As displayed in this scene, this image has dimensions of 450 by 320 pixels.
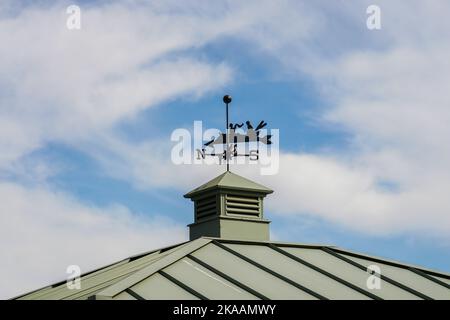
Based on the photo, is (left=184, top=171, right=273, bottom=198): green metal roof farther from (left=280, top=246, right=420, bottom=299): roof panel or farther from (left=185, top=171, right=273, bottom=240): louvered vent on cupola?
(left=280, top=246, right=420, bottom=299): roof panel

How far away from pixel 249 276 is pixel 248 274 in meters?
0.15

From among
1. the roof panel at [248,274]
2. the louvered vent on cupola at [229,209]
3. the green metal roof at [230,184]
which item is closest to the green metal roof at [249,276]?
the roof panel at [248,274]

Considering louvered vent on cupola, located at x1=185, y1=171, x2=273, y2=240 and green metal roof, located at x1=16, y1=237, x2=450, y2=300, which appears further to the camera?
louvered vent on cupola, located at x1=185, y1=171, x2=273, y2=240

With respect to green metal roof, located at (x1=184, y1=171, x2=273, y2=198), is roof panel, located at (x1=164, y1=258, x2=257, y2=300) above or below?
below

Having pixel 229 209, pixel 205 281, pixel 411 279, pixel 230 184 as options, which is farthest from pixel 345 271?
pixel 205 281

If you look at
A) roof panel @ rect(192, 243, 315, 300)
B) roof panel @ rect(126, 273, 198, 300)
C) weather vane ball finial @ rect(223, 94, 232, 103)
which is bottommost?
roof panel @ rect(126, 273, 198, 300)

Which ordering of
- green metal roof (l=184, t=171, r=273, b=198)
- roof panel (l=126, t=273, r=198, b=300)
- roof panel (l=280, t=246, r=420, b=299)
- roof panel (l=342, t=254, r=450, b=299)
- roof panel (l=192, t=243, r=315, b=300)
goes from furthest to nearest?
green metal roof (l=184, t=171, r=273, b=198) < roof panel (l=342, t=254, r=450, b=299) < roof panel (l=280, t=246, r=420, b=299) < roof panel (l=192, t=243, r=315, b=300) < roof panel (l=126, t=273, r=198, b=300)

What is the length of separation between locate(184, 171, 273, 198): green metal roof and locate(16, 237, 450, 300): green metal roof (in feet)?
7.22

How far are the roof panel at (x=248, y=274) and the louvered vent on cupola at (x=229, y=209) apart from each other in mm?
2163

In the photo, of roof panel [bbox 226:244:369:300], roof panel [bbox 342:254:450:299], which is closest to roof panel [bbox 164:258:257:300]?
roof panel [bbox 226:244:369:300]

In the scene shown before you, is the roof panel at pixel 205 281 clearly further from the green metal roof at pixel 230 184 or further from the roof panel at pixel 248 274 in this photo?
the green metal roof at pixel 230 184

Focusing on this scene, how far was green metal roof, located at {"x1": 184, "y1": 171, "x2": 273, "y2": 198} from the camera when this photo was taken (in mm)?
30875
